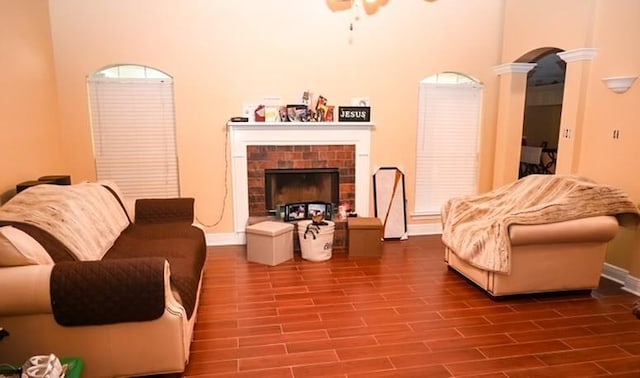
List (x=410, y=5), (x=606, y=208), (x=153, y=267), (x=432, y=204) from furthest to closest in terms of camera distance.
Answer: (x=432, y=204), (x=410, y=5), (x=606, y=208), (x=153, y=267)

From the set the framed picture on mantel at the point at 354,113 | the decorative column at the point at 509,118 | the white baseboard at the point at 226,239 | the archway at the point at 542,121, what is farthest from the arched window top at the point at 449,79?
A: the archway at the point at 542,121

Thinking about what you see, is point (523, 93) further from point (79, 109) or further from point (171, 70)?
point (79, 109)

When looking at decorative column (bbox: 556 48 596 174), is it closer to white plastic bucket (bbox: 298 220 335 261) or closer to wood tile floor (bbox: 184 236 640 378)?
wood tile floor (bbox: 184 236 640 378)

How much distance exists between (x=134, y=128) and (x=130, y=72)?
59cm

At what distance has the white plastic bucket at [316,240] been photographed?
4.09 meters

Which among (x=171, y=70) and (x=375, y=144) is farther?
(x=375, y=144)

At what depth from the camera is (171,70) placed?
432 centimetres

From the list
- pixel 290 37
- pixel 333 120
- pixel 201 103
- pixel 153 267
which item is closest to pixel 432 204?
pixel 333 120

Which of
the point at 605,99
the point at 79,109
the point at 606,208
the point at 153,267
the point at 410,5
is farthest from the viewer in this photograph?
the point at 410,5

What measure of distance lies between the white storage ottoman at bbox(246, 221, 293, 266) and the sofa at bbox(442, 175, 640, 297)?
1720 millimetres

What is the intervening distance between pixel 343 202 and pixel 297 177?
0.62 meters

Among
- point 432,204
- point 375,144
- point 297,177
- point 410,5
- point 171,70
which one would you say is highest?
point 410,5

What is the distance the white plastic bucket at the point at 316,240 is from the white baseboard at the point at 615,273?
2.58 metres

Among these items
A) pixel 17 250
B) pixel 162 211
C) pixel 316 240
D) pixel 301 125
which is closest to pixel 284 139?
pixel 301 125
